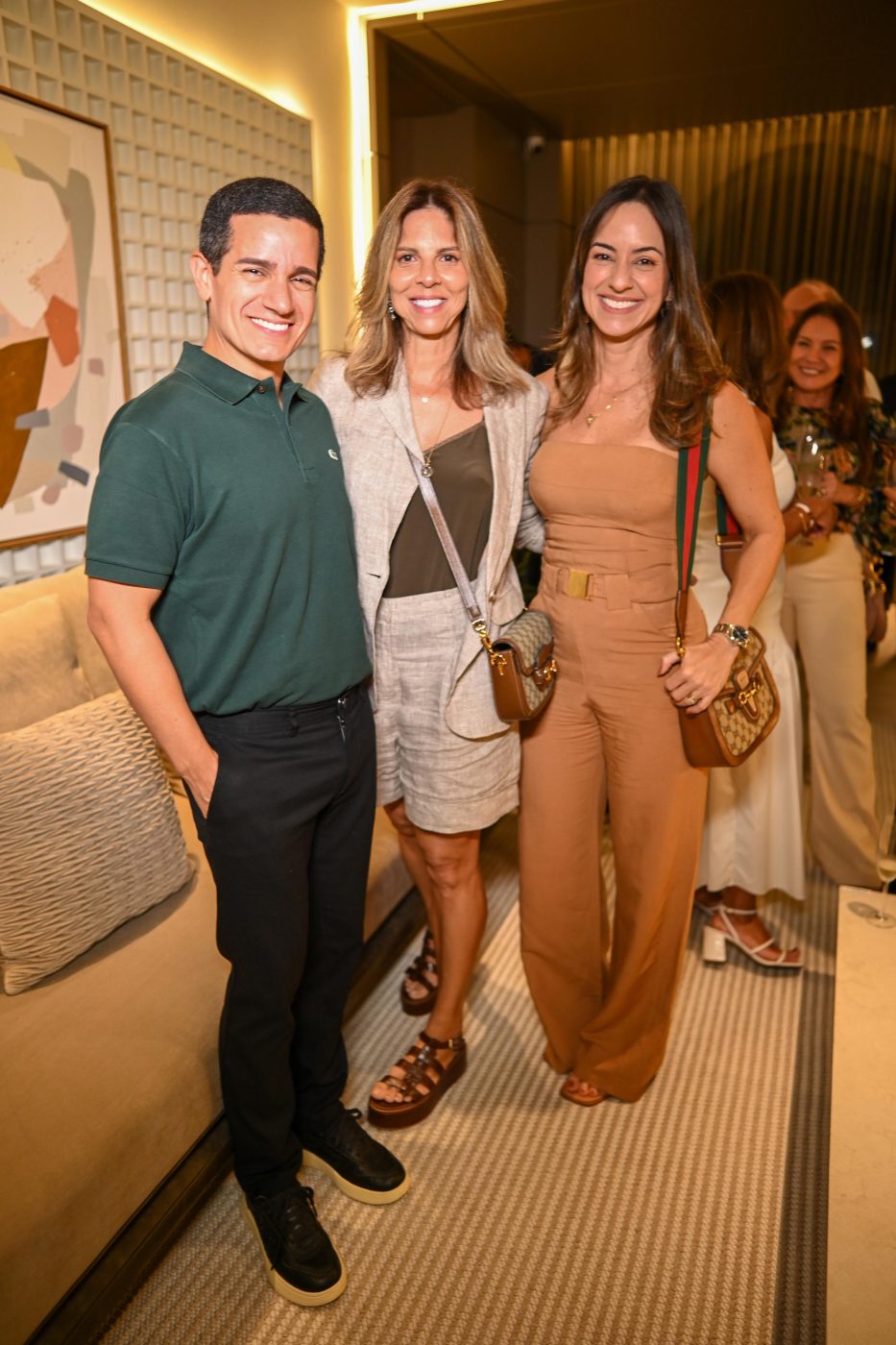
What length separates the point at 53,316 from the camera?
234 centimetres

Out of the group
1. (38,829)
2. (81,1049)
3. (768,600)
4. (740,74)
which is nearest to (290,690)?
(38,829)

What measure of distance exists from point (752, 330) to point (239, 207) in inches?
61.0

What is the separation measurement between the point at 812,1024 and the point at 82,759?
181 centimetres

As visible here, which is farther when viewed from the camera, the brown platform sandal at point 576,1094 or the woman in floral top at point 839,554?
Result: the woman in floral top at point 839,554

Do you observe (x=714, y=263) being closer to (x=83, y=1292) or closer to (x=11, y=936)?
(x=11, y=936)

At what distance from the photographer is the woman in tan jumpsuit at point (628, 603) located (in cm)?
176

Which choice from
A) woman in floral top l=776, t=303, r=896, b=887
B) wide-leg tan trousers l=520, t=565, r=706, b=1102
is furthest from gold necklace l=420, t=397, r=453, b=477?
woman in floral top l=776, t=303, r=896, b=887

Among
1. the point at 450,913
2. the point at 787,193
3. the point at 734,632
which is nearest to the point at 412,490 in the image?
the point at 734,632

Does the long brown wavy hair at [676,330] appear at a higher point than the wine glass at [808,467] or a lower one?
higher

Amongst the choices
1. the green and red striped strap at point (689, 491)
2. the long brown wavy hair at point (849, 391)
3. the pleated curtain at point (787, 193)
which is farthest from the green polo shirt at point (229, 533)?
the pleated curtain at point (787, 193)

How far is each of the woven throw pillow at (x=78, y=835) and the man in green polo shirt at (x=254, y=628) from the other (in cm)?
39

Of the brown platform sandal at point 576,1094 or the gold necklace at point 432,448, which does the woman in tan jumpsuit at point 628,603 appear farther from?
the gold necklace at point 432,448

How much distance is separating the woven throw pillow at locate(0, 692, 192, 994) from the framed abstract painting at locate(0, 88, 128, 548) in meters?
0.69

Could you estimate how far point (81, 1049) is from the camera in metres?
1.60
